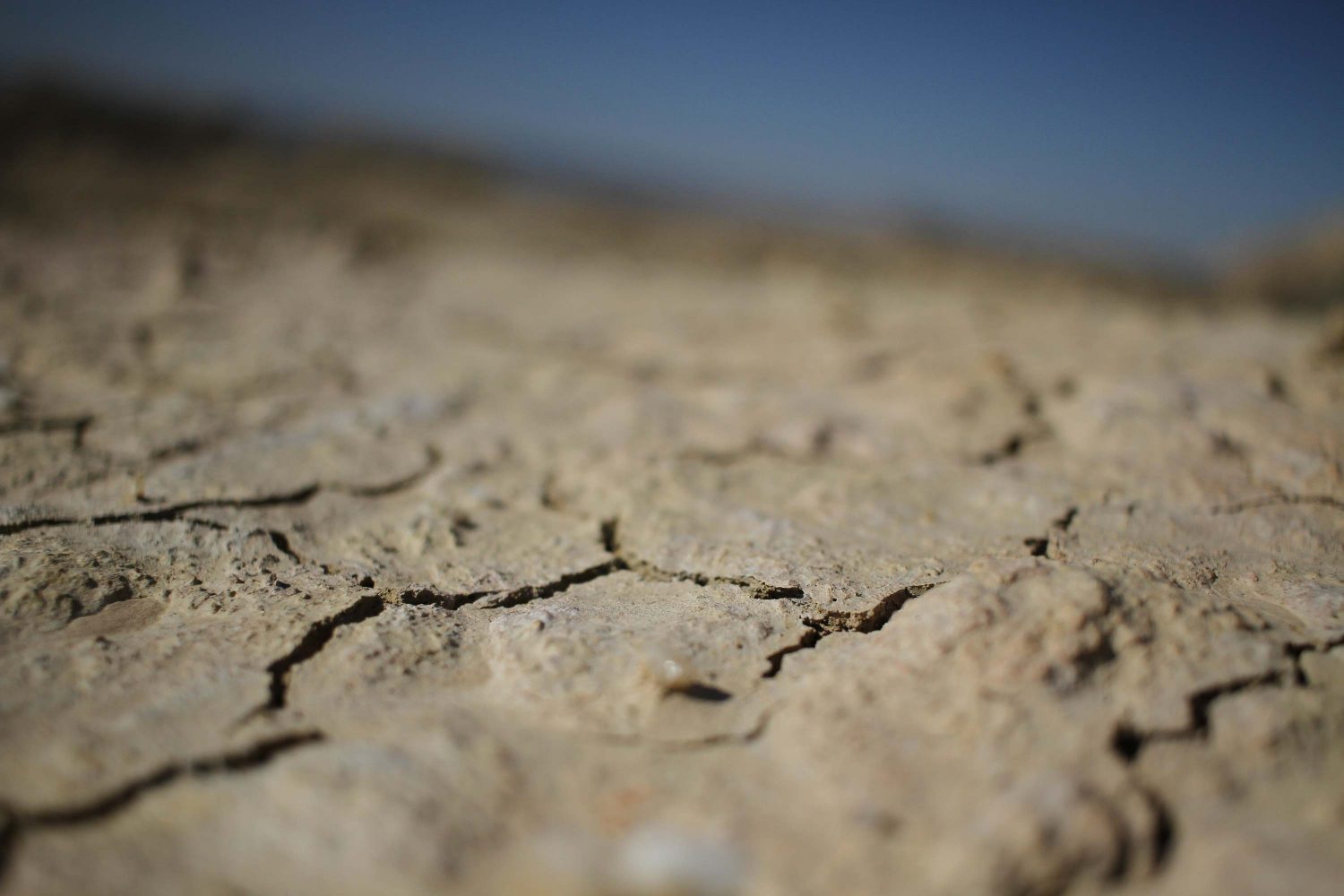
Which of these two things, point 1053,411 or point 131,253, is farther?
point 131,253

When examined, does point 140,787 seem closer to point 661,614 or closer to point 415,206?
point 661,614

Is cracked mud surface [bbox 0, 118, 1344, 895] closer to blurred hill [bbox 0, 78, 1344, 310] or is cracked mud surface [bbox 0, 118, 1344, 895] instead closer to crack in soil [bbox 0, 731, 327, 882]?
crack in soil [bbox 0, 731, 327, 882]

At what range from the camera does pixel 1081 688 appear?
0.95 m

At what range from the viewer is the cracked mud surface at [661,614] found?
A: 780 millimetres

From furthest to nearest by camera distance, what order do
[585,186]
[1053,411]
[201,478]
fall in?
[585,186], [1053,411], [201,478]

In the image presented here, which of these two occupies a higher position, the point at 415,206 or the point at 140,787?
the point at 415,206

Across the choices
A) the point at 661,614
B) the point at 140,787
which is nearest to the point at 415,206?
the point at 661,614

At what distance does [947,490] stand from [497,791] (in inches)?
44.0

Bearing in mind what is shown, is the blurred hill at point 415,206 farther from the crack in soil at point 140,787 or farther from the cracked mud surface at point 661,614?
the crack in soil at point 140,787

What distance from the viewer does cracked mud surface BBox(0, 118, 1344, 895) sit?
0.78 metres

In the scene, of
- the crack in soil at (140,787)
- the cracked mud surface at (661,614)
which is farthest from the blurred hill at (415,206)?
the crack in soil at (140,787)

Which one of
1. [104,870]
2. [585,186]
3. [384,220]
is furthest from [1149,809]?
[585,186]

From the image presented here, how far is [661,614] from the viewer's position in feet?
4.06

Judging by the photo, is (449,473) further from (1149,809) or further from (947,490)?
(1149,809)
